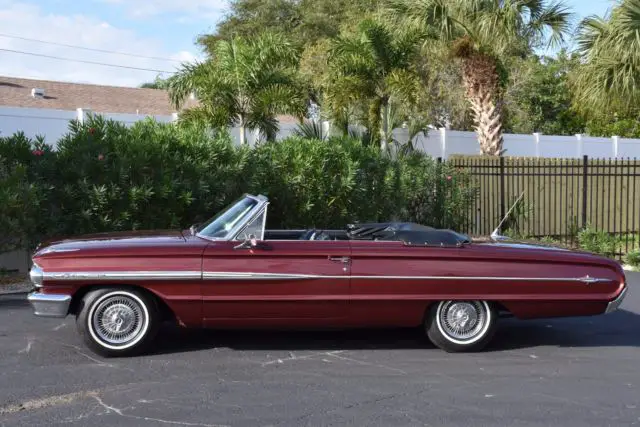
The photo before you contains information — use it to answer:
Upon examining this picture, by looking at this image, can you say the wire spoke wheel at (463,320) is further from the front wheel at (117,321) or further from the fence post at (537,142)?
the fence post at (537,142)

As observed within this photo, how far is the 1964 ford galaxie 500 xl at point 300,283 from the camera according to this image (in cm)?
634

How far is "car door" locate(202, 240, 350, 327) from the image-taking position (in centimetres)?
637

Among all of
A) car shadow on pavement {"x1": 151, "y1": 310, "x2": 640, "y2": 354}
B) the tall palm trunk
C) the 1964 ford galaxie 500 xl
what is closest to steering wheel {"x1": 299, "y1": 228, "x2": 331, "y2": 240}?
the 1964 ford galaxie 500 xl

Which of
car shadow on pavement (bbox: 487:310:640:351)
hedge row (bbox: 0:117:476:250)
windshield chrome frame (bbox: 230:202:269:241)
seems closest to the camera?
windshield chrome frame (bbox: 230:202:269:241)

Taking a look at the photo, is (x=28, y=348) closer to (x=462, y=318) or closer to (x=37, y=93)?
(x=462, y=318)

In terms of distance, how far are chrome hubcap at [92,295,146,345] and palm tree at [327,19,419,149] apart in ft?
34.9

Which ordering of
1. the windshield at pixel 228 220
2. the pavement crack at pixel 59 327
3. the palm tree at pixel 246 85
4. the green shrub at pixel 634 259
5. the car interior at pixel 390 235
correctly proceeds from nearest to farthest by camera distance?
the windshield at pixel 228 220
the car interior at pixel 390 235
the pavement crack at pixel 59 327
the green shrub at pixel 634 259
the palm tree at pixel 246 85

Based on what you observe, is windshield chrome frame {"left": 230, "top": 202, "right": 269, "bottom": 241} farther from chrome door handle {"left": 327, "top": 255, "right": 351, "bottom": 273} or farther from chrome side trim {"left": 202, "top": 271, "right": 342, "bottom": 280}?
chrome door handle {"left": 327, "top": 255, "right": 351, "bottom": 273}

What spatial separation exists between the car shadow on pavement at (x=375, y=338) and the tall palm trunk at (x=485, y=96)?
1091 cm

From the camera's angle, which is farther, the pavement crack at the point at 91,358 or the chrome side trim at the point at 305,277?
the chrome side trim at the point at 305,277

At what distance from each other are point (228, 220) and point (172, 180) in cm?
464

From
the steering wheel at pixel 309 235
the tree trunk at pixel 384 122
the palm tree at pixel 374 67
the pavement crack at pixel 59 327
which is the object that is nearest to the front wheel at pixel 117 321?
the pavement crack at pixel 59 327

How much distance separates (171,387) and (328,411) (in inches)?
50.4

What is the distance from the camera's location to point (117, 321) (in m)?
6.38
